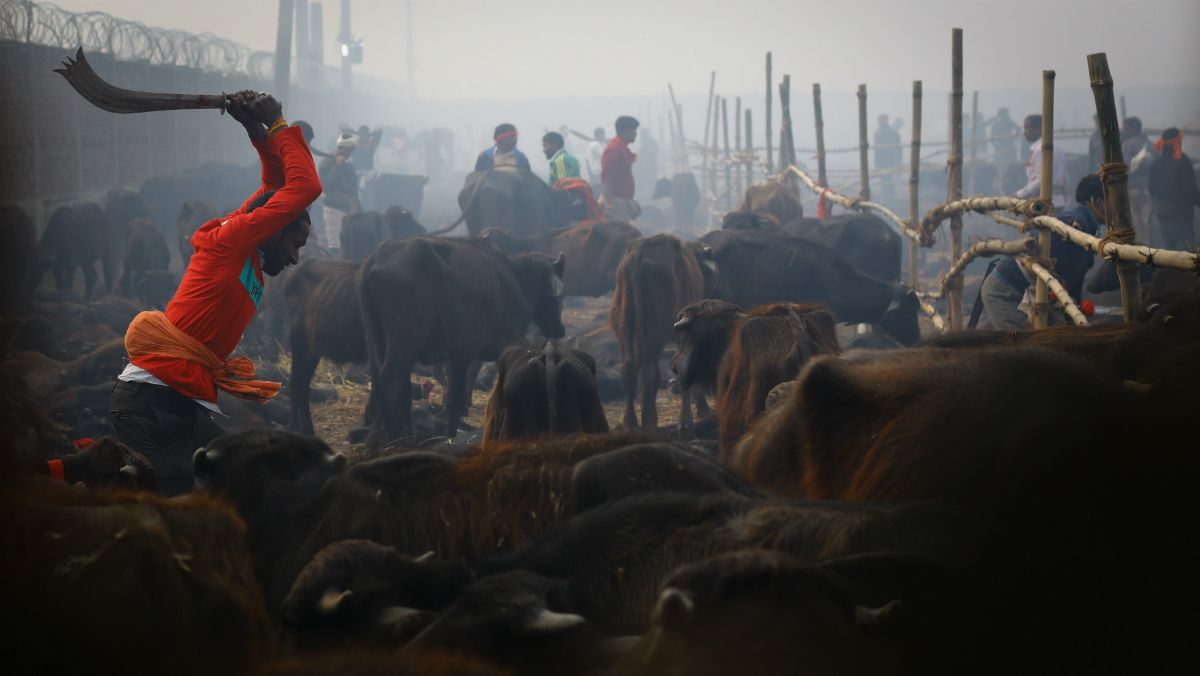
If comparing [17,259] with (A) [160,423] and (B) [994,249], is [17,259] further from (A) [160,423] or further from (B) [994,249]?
(B) [994,249]

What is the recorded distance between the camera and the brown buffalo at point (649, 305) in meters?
9.20

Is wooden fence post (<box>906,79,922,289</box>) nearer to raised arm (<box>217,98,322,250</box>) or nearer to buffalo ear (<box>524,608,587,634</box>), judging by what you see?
raised arm (<box>217,98,322,250</box>)

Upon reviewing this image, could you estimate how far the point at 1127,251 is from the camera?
559 centimetres

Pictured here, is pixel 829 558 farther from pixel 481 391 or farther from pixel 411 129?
pixel 411 129

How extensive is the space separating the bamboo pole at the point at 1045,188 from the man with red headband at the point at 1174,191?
7.06m

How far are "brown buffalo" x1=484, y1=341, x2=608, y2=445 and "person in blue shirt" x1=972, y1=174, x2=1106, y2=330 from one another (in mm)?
3151

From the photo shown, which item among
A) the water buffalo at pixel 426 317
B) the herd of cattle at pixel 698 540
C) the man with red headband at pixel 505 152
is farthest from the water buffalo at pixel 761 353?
the man with red headband at pixel 505 152

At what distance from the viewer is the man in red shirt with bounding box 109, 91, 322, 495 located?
4676 mm

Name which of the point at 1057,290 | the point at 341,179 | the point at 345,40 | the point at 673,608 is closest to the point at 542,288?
the point at 1057,290

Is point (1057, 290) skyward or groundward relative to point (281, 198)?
groundward

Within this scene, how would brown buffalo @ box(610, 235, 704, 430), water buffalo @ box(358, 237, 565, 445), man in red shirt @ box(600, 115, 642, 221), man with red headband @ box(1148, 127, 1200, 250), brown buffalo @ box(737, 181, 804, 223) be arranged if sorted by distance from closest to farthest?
water buffalo @ box(358, 237, 565, 445) < brown buffalo @ box(610, 235, 704, 430) < man with red headband @ box(1148, 127, 1200, 250) < brown buffalo @ box(737, 181, 804, 223) < man in red shirt @ box(600, 115, 642, 221)

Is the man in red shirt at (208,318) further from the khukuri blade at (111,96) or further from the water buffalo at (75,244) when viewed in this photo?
the water buffalo at (75,244)

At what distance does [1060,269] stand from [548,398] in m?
3.77

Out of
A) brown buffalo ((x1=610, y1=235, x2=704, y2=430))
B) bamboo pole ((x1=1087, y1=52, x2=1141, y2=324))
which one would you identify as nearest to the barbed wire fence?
brown buffalo ((x1=610, y1=235, x2=704, y2=430))
